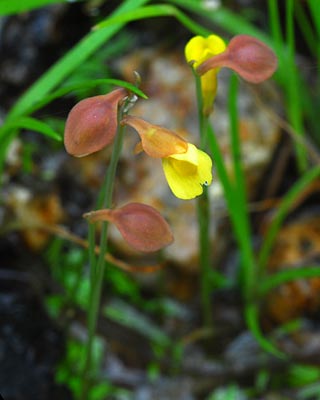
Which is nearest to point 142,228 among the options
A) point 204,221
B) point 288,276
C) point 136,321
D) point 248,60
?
point 248,60

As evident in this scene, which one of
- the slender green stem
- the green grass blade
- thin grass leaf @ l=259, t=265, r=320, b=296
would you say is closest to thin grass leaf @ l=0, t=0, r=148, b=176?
the green grass blade

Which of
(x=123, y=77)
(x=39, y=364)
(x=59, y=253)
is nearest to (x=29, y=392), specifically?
(x=39, y=364)

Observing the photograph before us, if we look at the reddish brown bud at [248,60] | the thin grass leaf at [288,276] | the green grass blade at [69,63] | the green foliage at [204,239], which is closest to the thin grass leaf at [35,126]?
the green foliage at [204,239]

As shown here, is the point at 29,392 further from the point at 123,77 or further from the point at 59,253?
the point at 123,77

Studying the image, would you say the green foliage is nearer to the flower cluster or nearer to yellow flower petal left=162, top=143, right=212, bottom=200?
the flower cluster

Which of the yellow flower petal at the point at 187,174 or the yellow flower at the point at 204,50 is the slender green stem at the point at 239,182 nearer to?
the yellow flower at the point at 204,50

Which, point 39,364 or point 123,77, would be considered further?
point 123,77
